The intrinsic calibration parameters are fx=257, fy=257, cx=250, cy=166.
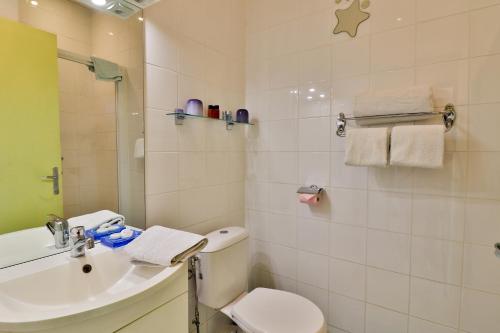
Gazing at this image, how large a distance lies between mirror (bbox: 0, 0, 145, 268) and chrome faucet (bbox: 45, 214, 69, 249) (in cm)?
3

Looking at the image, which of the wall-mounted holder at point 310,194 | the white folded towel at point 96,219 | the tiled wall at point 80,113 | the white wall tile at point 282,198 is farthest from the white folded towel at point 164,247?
the white wall tile at point 282,198

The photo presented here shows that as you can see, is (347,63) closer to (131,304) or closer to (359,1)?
(359,1)

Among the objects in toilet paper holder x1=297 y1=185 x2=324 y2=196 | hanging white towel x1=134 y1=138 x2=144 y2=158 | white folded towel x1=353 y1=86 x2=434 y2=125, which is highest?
white folded towel x1=353 y1=86 x2=434 y2=125

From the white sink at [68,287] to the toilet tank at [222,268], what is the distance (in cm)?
45

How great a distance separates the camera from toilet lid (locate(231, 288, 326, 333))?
1223 millimetres

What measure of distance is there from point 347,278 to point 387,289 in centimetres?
21

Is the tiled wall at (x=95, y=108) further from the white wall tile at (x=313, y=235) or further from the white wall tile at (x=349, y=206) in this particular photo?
the white wall tile at (x=349, y=206)

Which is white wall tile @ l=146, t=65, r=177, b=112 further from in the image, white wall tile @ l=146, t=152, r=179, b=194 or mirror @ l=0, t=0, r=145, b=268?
white wall tile @ l=146, t=152, r=179, b=194

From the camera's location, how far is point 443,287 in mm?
1248

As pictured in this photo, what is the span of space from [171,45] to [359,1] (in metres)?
1.06

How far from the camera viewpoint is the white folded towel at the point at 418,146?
3.71 ft

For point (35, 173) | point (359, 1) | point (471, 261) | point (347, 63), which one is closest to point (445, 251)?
point (471, 261)

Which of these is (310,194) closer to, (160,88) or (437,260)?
(437,260)

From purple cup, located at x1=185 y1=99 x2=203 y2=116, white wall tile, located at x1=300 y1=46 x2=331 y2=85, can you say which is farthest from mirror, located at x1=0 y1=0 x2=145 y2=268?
white wall tile, located at x1=300 y1=46 x2=331 y2=85
